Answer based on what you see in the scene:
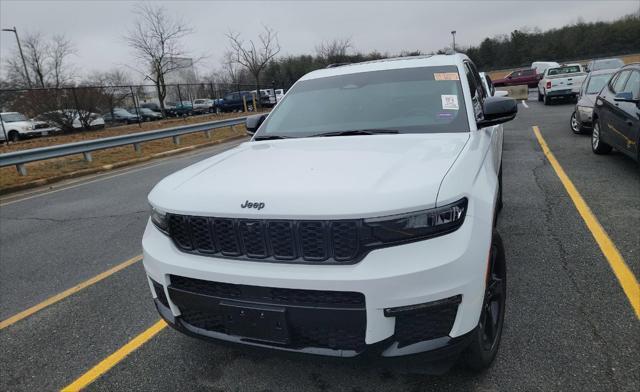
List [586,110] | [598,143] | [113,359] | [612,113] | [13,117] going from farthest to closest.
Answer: [13,117], [586,110], [598,143], [612,113], [113,359]

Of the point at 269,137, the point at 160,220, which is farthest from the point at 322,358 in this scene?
the point at 269,137

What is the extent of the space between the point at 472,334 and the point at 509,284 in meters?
1.68

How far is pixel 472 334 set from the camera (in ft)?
6.46

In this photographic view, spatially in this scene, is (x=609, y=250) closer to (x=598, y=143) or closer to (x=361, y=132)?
(x=361, y=132)

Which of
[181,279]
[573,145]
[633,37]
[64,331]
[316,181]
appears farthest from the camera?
[633,37]

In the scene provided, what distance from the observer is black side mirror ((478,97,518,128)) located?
305 centimetres

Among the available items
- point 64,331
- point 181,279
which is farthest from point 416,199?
point 64,331

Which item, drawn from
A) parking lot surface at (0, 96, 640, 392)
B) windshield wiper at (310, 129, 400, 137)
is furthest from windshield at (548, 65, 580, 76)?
windshield wiper at (310, 129, 400, 137)

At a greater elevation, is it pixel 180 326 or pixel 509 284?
pixel 180 326

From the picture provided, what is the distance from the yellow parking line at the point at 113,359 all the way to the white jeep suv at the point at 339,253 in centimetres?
75

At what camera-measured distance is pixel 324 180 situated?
2102 millimetres

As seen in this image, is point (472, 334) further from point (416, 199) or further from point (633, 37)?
point (633, 37)

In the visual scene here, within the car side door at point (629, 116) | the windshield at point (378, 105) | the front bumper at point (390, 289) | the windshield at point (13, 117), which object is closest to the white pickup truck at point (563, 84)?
the car side door at point (629, 116)

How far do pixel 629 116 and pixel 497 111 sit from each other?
4.50 metres
